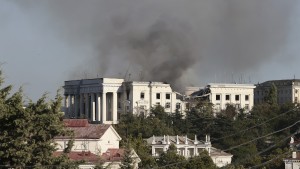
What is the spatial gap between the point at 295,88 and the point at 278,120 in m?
56.5

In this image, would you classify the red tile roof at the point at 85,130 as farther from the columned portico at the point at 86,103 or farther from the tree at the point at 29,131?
the columned portico at the point at 86,103

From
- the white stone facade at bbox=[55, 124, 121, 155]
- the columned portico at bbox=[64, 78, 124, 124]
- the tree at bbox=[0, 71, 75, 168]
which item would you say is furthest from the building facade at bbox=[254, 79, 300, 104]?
the tree at bbox=[0, 71, 75, 168]

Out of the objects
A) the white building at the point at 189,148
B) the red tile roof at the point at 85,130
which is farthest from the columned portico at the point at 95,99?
the red tile roof at the point at 85,130

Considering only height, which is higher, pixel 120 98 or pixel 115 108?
pixel 120 98

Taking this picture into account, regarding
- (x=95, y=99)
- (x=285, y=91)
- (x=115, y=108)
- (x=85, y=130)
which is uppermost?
(x=285, y=91)

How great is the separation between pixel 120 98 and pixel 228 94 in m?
15.0

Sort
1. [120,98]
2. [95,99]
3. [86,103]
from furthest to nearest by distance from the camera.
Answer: [86,103] < [95,99] < [120,98]

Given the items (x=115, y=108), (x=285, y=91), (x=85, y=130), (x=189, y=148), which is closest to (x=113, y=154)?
(x=85, y=130)

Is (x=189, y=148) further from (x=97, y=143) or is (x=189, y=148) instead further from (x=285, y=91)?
(x=285, y=91)

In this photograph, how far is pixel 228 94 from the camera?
430 ft

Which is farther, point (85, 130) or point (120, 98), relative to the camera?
point (120, 98)

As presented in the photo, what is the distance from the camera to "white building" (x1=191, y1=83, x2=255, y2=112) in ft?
423

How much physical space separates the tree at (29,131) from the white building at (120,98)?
303 ft

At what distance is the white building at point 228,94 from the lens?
12888 cm
